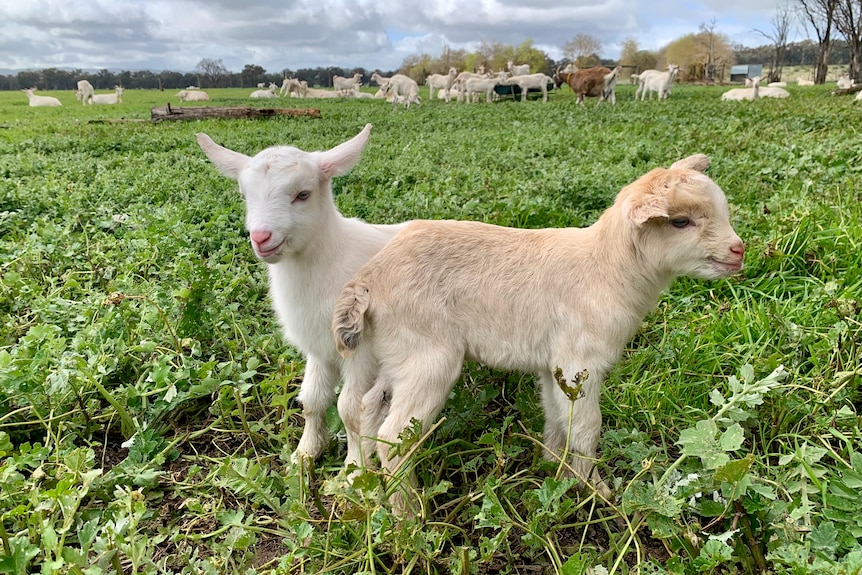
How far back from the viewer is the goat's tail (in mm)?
2221

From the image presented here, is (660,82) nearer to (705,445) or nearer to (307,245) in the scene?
(307,245)

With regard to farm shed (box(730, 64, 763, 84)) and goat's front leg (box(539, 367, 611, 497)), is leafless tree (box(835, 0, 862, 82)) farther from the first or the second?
goat's front leg (box(539, 367, 611, 497))

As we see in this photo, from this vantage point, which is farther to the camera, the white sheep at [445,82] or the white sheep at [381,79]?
the white sheep at [381,79]

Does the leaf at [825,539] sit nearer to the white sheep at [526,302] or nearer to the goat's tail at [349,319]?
the white sheep at [526,302]

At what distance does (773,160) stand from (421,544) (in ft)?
18.4

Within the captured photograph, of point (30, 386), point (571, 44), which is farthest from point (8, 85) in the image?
point (30, 386)

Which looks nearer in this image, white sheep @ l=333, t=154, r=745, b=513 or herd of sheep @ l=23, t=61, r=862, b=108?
white sheep @ l=333, t=154, r=745, b=513

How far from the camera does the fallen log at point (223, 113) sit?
46.3 ft

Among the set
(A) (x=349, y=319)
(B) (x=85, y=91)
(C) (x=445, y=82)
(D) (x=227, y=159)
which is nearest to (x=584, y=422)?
(A) (x=349, y=319)

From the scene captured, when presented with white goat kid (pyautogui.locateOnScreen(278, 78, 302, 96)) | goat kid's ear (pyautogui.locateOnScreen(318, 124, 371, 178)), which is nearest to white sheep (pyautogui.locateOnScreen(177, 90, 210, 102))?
white goat kid (pyautogui.locateOnScreen(278, 78, 302, 96))

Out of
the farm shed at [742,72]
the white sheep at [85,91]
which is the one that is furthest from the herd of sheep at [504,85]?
the farm shed at [742,72]

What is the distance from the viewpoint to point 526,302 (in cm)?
232

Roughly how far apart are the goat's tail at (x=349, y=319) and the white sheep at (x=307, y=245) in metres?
0.29

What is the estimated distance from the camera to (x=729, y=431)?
183 centimetres
